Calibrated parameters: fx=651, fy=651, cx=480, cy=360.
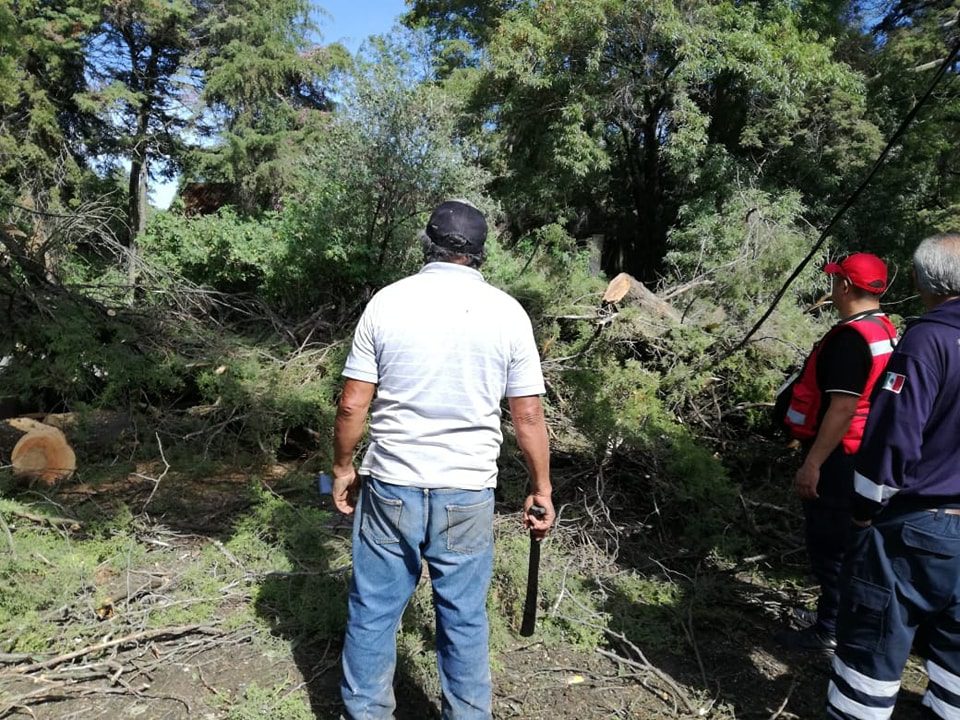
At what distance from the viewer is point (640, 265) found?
1443cm

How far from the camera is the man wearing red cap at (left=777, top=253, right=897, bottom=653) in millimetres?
2574

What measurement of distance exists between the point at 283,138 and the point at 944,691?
1840cm

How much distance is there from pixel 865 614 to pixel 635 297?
13.8 feet

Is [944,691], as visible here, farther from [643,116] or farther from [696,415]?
[643,116]

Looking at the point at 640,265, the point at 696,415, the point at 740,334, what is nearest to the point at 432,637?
the point at 696,415

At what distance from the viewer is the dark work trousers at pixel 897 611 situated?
73.0 inches

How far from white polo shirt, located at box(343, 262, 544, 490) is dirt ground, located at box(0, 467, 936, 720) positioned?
1.13 meters

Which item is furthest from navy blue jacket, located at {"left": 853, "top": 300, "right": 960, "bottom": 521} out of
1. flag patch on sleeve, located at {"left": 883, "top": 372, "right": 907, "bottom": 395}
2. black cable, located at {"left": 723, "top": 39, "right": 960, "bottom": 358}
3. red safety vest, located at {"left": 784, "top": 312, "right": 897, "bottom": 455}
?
black cable, located at {"left": 723, "top": 39, "right": 960, "bottom": 358}

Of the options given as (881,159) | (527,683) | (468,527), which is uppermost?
(881,159)

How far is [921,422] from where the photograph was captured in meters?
1.86

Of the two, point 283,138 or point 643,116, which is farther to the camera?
point 283,138

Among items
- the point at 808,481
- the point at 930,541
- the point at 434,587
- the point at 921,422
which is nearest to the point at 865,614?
the point at 930,541

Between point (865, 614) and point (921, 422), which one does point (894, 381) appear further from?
point (865, 614)

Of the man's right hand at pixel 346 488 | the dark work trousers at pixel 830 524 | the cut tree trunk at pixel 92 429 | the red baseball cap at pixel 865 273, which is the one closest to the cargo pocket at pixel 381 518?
the man's right hand at pixel 346 488
